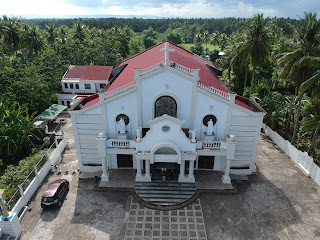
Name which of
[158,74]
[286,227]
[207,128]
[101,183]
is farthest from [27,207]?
[286,227]

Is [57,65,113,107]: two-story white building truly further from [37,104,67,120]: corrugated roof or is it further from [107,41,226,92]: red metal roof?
[107,41,226,92]: red metal roof

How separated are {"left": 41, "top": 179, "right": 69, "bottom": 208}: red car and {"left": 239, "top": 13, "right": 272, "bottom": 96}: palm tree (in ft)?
91.5

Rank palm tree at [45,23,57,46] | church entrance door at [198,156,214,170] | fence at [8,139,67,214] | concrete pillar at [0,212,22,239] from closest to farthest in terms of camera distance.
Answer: concrete pillar at [0,212,22,239], fence at [8,139,67,214], church entrance door at [198,156,214,170], palm tree at [45,23,57,46]

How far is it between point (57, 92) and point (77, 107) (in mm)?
23510

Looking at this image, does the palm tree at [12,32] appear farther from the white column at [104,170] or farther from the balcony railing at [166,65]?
the balcony railing at [166,65]

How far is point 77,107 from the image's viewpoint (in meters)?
23.8

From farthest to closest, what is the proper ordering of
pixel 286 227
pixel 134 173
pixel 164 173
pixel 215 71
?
1. pixel 215 71
2. pixel 134 173
3. pixel 164 173
4. pixel 286 227

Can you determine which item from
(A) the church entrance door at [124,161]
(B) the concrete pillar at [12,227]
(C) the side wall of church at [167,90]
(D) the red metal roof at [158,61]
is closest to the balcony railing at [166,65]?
(C) the side wall of church at [167,90]

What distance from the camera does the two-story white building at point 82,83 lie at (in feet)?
141

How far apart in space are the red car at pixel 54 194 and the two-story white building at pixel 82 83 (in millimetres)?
23775

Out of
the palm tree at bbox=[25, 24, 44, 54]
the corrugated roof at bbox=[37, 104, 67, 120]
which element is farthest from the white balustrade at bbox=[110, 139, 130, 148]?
the palm tree at bbox=[25, 24, 44, 54]

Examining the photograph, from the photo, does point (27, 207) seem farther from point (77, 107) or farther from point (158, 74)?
point (158, 74)

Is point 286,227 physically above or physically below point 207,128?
below

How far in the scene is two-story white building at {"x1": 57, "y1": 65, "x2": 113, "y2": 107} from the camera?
4303 centimetres
